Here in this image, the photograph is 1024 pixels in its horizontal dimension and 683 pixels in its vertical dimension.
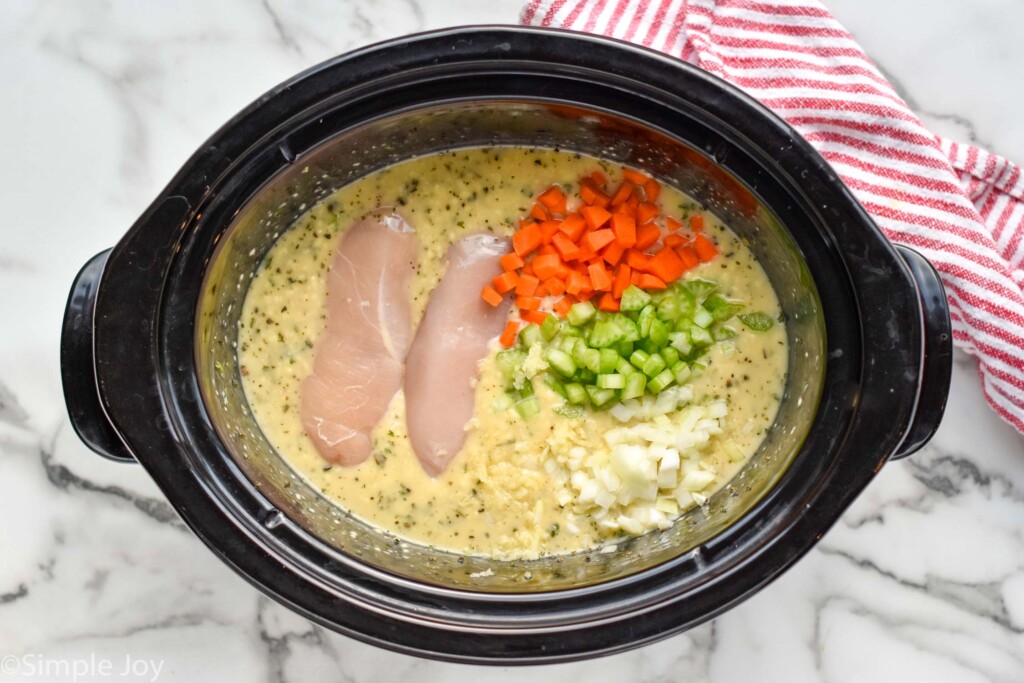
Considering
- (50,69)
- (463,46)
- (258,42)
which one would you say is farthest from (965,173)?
(50,69)

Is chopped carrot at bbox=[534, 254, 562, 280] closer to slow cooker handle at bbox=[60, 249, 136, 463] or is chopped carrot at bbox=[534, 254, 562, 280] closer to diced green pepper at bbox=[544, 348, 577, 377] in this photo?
diced green pepper at bbox=[544, 348, 577, 377]

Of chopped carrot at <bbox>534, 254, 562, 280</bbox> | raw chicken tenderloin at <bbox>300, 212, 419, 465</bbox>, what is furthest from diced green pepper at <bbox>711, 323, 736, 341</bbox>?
raw chicken tenderloin at <bbox>300, 212, 419, 465</bbox>

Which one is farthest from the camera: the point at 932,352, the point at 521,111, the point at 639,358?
the point at 639,358

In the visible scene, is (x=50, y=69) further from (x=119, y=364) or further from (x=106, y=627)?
(x=106, y=627)

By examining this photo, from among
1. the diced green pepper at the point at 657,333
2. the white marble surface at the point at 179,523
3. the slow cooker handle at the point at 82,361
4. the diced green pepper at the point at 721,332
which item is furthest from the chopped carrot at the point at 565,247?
the slow cooker handle at the point at 82,361

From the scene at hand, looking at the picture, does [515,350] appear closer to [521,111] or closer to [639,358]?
[639,358]

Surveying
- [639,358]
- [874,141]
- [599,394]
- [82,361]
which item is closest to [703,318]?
[639,358]
